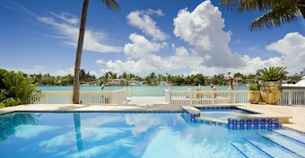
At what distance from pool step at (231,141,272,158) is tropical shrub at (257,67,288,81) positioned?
570cm

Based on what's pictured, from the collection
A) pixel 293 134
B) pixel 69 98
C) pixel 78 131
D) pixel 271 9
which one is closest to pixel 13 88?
pixel 69 98

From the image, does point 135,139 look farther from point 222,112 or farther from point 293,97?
point 293,97

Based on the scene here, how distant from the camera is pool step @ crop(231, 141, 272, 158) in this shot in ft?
12.0

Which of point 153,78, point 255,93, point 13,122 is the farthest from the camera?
point 153,78

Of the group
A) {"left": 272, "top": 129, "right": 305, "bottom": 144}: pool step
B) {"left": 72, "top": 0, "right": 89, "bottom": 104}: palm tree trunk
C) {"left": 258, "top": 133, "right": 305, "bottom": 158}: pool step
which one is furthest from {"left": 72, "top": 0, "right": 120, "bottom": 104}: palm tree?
{"left": 272, "top": 129, "right": 305, "bottom": 144}: pool step

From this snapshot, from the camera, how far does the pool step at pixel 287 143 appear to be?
3560 millimetres

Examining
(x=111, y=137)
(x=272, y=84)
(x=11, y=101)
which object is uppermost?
(x=272, y=84)

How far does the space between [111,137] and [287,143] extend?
411 centimetres

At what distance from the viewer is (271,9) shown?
7.52m

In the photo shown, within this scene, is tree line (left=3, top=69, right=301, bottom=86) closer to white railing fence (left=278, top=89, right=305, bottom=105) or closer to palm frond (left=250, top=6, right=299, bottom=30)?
white railing fence (left=278, top=89, right=305, bottom=105)

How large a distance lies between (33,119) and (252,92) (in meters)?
9.63

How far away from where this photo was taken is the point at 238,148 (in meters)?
4.11

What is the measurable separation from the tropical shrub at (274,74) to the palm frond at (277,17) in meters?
2.13

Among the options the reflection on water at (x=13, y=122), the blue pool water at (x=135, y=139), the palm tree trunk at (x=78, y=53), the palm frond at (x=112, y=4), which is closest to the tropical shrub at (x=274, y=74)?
the blue pool water at (x=135, y=139)
